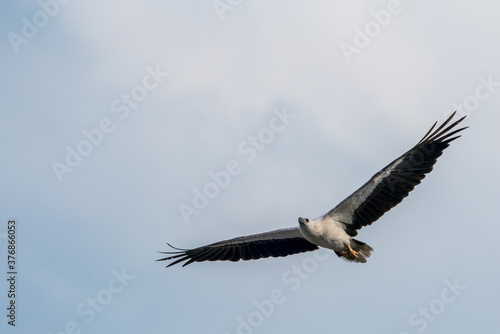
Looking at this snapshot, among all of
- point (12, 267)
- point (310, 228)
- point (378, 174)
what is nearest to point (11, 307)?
point (12, 267)

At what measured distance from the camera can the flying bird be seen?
20125mm

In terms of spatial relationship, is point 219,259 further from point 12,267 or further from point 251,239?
point 12,267

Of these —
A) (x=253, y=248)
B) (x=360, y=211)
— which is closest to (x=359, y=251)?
(x=360, y=211)

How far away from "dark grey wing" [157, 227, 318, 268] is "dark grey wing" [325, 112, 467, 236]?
1319 mm

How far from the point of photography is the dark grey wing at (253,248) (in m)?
21.7

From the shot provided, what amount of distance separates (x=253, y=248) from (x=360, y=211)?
3.02m

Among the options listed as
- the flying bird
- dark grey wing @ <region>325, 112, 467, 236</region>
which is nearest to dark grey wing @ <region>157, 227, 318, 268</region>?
the flying bird

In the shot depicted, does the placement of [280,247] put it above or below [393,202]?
below

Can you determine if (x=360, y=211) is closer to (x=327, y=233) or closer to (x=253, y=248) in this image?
(x=327, y=233)

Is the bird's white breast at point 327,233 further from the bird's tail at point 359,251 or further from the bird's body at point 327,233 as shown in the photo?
the bird's tail at point 359,251

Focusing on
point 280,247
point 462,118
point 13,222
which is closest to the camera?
point 462,118

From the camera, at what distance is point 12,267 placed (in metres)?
22.8

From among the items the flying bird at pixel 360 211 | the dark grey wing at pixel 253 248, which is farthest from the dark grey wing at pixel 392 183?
the dark grey wing at pixel 253 248

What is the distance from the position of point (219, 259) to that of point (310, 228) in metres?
3.12
